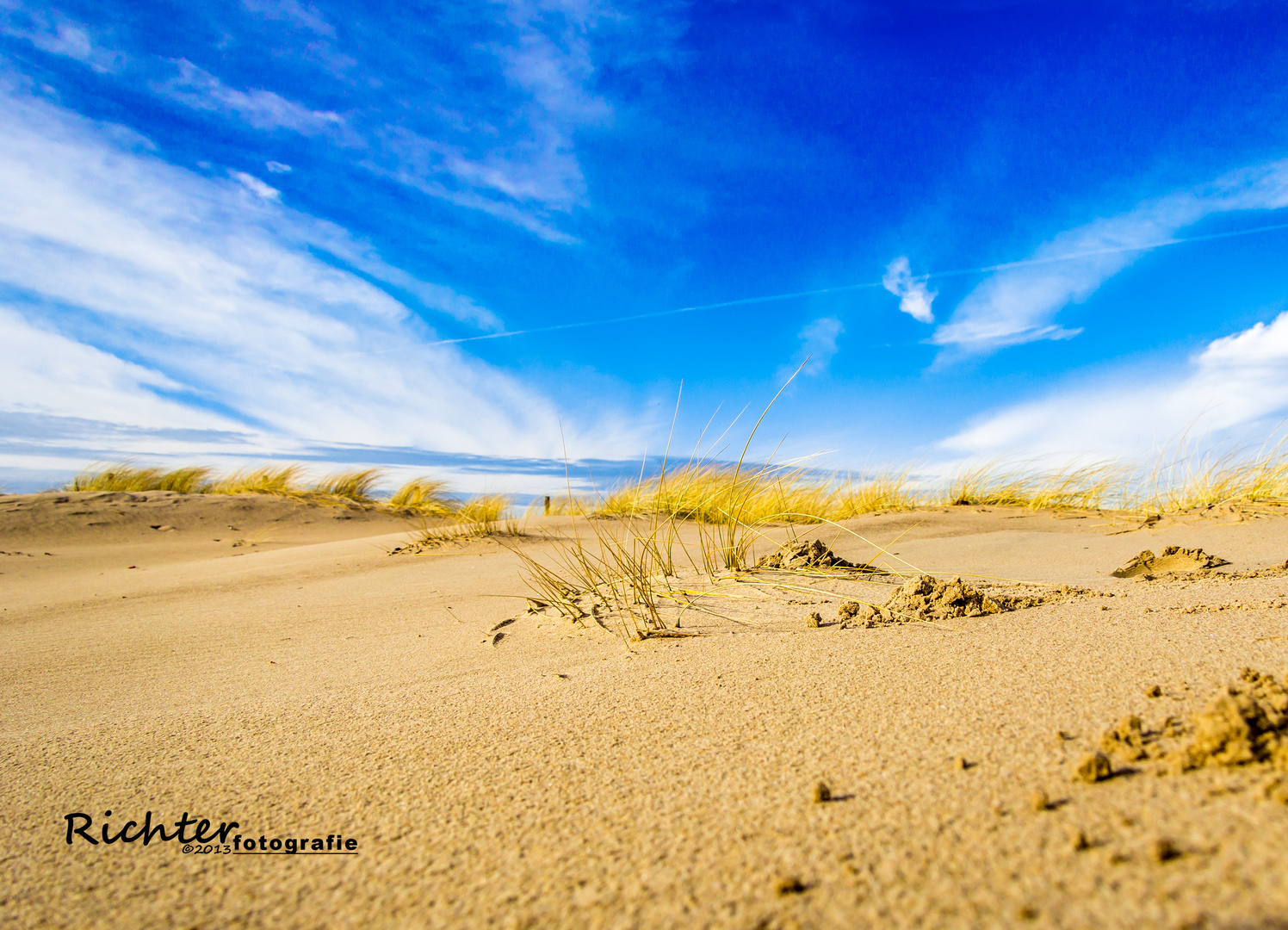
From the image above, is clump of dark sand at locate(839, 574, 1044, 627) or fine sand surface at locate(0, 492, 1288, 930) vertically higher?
clump of dark sand at locate(839, 574, 1044, 627)

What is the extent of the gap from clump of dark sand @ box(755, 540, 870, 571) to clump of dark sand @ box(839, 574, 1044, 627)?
31.8 inches

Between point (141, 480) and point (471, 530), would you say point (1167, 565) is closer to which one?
point (471, 530)

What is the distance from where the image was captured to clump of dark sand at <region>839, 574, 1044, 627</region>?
1.84 meters

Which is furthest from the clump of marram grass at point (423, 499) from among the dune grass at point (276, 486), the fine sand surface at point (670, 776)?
the fine sand surface at point (670, 776)

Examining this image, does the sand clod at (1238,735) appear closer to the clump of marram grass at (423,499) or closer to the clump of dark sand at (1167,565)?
the clump of dark sand at (1167,565)

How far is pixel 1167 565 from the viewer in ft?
9.65

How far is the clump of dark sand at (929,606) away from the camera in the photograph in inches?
72.3

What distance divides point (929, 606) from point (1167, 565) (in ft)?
6.16

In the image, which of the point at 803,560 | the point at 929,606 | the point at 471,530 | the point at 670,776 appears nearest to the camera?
the point at 670,776

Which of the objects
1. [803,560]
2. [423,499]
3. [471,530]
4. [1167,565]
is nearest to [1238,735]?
[803,560]

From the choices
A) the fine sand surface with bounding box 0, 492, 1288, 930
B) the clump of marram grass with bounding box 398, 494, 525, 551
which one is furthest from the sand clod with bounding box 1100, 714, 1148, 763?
the clump of marram grass with bounding box 398, 494, 525, 551

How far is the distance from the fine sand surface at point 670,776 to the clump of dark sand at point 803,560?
2.04 feet

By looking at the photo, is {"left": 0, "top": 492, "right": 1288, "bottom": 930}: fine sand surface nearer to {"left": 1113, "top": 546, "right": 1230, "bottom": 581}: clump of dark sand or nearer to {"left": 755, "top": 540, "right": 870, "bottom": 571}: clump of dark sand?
Answer: {"left": 1113, "top": 546, "right": 1230, "bottom": 581}: clump of dark sand

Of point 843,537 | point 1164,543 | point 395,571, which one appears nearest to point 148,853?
point 395,571
